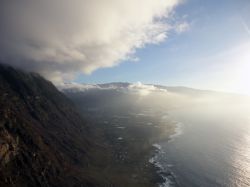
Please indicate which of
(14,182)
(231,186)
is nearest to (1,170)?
(14,182)

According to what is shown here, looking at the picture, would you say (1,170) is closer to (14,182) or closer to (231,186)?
(14,182)

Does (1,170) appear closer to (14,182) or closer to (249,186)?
(14,182)

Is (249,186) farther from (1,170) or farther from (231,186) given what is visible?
(1,170)

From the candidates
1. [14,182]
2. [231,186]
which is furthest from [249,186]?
[14,182]

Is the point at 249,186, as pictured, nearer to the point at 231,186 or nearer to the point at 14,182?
the point at 231,186
